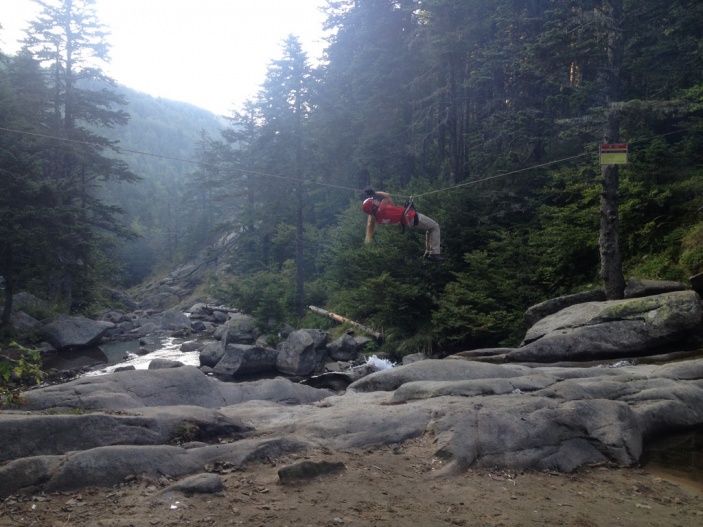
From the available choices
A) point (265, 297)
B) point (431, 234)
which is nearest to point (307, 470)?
point (431, 234)

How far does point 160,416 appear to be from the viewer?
718cm

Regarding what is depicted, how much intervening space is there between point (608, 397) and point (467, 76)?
22.3 m

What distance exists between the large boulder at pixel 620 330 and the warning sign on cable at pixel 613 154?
310 cm

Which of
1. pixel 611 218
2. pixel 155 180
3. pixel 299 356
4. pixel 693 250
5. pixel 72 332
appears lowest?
pixel 299 356

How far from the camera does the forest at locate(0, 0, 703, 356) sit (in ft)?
51.1

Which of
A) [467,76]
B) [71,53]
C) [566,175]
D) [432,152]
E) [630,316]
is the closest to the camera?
[630,316]

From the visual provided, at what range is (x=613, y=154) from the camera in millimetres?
12133

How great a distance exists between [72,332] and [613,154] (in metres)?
21.4

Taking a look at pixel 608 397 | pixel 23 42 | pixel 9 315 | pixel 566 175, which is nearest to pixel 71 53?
pixel 23 42

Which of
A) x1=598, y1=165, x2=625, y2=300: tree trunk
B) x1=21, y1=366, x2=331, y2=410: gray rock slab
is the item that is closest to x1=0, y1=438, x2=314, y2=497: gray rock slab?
x1=21, y1=366, x2=331, y2=410: gray rock slab

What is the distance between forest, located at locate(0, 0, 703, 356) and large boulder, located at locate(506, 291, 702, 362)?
67.7 inches

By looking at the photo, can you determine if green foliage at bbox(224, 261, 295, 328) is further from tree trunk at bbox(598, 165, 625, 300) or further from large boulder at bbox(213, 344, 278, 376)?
tree trunk at bbox(598, 165, 625, 300)

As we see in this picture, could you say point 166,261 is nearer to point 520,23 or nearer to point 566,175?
point 520,23

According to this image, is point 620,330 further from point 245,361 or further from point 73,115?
point 73,115
